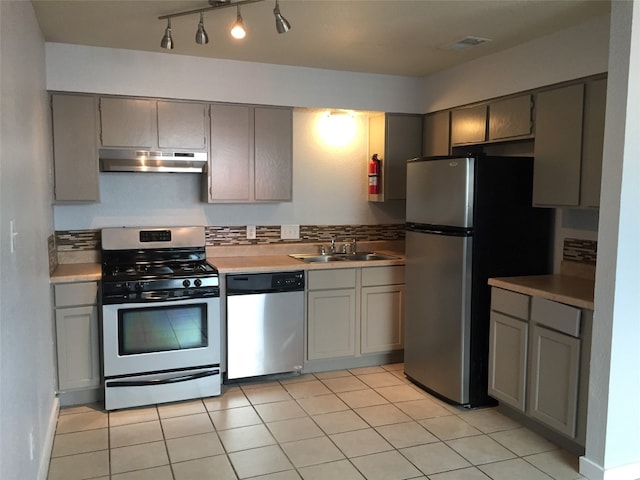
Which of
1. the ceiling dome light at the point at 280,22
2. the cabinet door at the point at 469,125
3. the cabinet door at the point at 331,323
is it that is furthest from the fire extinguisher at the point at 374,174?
the ceiling dome light at the point at 280,22

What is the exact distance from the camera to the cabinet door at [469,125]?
4020 millimetres

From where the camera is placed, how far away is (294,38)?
3.50 meters

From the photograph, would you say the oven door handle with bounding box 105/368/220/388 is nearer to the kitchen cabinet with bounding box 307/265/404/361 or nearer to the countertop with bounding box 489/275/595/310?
the kitchen cabinet with bounding box 307/265/404/361

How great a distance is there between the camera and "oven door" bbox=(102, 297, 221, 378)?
3533 millimetres

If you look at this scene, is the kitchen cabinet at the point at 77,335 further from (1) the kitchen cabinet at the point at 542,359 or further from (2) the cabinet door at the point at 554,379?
(2) the cabinet door at the point at 554,379

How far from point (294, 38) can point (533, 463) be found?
2879 millimetres

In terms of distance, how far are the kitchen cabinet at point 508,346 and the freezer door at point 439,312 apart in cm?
16

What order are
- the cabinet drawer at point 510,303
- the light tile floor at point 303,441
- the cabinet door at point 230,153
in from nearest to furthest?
the light tile floor at point 303,441
the cabinet drawer at point 510,303
the cabinet door at point 230,153

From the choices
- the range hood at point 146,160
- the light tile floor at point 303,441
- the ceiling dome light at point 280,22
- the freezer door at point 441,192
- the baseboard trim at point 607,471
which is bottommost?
the light tile floor at point 303,441

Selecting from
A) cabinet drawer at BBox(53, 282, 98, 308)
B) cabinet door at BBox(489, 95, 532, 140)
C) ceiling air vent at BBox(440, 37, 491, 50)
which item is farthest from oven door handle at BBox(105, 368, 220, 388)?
ceiling air vent at BBox(440, 37, 491, 50)

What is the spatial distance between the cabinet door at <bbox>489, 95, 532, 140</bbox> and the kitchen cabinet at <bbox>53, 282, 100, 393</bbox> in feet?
9.72

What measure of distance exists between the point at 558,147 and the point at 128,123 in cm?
289

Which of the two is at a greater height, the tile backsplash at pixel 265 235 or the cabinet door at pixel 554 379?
the tile backsplash at pixel 265 235

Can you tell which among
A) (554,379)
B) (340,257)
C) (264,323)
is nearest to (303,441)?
(264,323)
